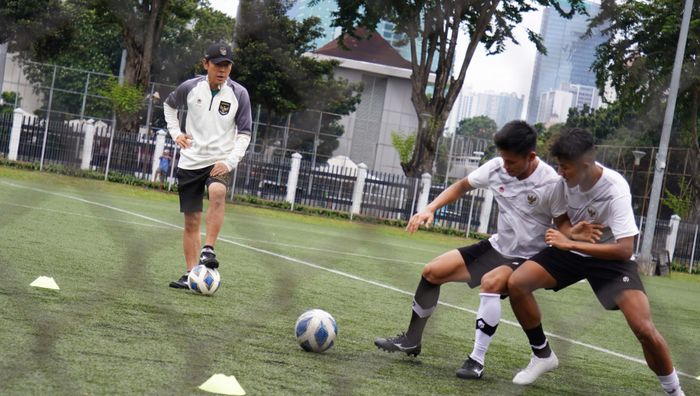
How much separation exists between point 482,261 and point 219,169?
1878 mm

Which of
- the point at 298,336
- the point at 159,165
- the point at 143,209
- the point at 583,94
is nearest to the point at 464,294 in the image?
the point at 298,336

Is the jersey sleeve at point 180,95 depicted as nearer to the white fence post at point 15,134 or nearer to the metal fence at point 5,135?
the white fence post at point 15,134

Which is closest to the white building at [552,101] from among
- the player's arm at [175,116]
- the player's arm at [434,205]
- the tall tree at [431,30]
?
the player's arm at [434,205]

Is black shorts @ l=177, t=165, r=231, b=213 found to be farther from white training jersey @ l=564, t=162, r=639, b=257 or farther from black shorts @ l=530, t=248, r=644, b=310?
white training jersey @ l=564, t=162, r=639, b=257

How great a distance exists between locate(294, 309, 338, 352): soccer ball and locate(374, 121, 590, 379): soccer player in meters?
0.35

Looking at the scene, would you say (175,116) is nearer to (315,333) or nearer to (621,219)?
(315,333)

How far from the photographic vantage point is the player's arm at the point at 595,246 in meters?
3.79

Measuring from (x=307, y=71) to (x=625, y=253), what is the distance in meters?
23.6

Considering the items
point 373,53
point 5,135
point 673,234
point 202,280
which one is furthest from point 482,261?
point 373,53

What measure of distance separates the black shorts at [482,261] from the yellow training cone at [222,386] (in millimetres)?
1640

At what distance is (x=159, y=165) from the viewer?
19656 millimetres

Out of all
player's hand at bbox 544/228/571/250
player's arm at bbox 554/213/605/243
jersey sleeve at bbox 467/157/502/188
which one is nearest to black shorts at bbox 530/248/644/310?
player's arm at bbox 554/213/605/243

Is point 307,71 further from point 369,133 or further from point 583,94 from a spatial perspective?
point 583,94

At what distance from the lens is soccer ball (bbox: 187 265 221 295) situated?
17.4 feet
